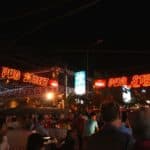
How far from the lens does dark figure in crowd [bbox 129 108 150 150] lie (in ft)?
11.5

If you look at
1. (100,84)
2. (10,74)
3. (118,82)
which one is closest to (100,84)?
(100,84)

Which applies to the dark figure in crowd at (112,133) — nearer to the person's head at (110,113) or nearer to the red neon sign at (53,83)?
the person's head at (110,113)

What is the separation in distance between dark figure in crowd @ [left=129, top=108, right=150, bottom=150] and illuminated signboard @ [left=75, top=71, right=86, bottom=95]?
18169 millimetres

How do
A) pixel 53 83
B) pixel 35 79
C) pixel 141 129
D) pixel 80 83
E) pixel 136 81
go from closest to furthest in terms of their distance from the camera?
pixel 141 129, pixel 35 79, pixel 53 83, pixel 80 83, pixel 136 81

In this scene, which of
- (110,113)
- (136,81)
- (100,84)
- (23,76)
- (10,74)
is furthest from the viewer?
(100,84)

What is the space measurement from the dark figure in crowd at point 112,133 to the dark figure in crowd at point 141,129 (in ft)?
0.78

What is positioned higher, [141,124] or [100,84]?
[100,84]

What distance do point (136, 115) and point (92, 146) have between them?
0.72 meters

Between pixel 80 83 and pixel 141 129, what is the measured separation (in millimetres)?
19416

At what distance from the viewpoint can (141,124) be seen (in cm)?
354

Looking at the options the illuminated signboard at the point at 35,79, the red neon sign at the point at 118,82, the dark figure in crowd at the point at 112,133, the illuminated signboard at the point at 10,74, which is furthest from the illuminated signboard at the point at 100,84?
the dark figure in crowd at the point at 112,133

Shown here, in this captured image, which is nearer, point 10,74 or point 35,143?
point 35,143

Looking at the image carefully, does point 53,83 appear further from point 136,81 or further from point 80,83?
point 136,81

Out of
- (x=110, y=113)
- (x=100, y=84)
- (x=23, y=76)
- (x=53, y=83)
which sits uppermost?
(x=100, y=84)
